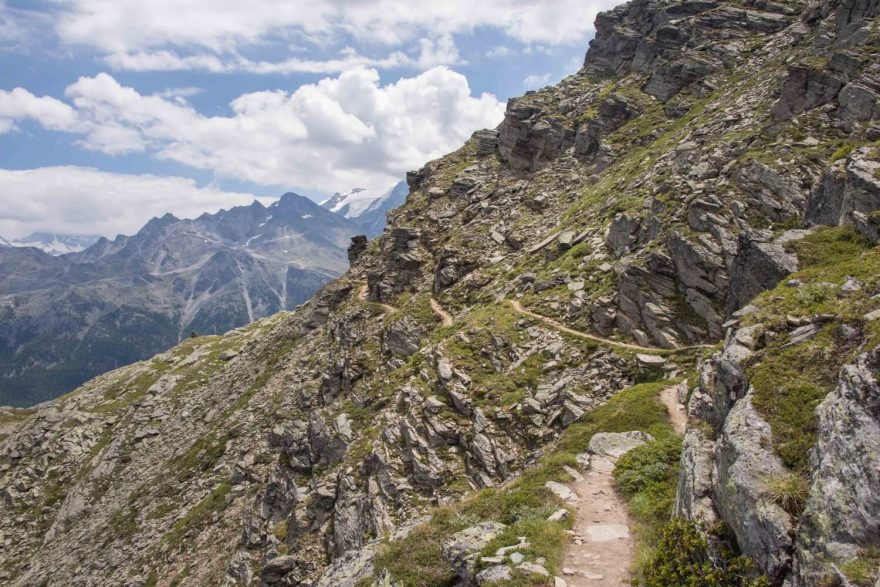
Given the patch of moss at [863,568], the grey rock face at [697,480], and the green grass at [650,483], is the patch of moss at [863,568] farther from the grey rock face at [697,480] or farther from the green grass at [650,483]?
the green grass at [650,483]

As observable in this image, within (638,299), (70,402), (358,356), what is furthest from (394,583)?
(70,402)

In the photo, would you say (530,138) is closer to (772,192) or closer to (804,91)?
(804,91)

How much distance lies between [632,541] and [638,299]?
86.0ft

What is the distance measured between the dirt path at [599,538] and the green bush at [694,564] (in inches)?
62.8

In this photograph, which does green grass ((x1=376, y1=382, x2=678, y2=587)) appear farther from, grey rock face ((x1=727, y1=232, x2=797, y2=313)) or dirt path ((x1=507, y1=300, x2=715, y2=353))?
grey rock face ((x1=727, y1=232, x2=797, y2=313))

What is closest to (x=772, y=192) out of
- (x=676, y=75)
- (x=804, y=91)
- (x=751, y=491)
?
(x=804, y=91)

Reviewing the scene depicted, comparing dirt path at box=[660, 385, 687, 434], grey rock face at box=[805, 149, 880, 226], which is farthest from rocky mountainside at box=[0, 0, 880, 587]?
dirt path at box=[660, 385, 687, 434]

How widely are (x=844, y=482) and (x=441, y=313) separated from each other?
5290 cm

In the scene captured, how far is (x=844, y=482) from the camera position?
1004cm

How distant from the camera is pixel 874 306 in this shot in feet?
46.4

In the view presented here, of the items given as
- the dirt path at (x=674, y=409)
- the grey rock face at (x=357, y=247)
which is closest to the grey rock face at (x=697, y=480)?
the dirt path at (x=674, y=409)

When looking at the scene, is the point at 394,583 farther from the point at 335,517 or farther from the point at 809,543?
the point at 335,517

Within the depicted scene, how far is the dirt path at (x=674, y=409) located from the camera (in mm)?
25491

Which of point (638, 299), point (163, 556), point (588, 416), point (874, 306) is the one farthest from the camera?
point (163, 556)
